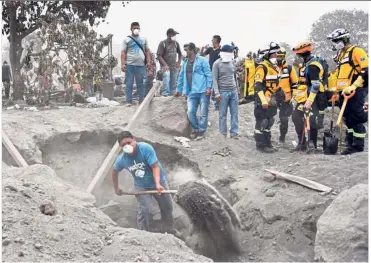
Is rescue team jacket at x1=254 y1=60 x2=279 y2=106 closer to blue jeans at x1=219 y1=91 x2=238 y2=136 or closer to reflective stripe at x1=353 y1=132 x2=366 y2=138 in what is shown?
blue jeans at x1=219 y1=91 x2=238 y2=136

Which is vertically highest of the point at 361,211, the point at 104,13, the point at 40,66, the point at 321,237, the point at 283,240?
the point at 104,13

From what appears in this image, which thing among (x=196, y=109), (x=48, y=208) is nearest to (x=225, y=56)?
(x=196, y=109)

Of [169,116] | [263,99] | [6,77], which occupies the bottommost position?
[169,116]

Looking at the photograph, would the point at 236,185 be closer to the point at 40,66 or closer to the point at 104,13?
the point at 40,66

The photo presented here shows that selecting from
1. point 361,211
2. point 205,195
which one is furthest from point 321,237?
point 205,195

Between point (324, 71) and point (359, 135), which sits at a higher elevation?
point (324, 71)

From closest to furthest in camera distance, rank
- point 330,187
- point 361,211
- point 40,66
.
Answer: point 361,211
point 330,187
point 40,66

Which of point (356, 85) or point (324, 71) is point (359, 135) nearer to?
point (356, 85)

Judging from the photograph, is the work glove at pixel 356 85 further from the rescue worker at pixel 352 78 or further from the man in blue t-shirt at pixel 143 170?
the man in blue t-shirt at pixel 143 170

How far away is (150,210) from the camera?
647 centimetres

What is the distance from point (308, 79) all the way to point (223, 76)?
1.71 m

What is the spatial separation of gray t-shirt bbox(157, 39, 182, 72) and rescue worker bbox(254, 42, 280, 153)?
8.21 ft

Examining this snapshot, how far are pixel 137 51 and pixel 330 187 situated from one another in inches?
175

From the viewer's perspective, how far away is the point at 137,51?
8.67 meters
